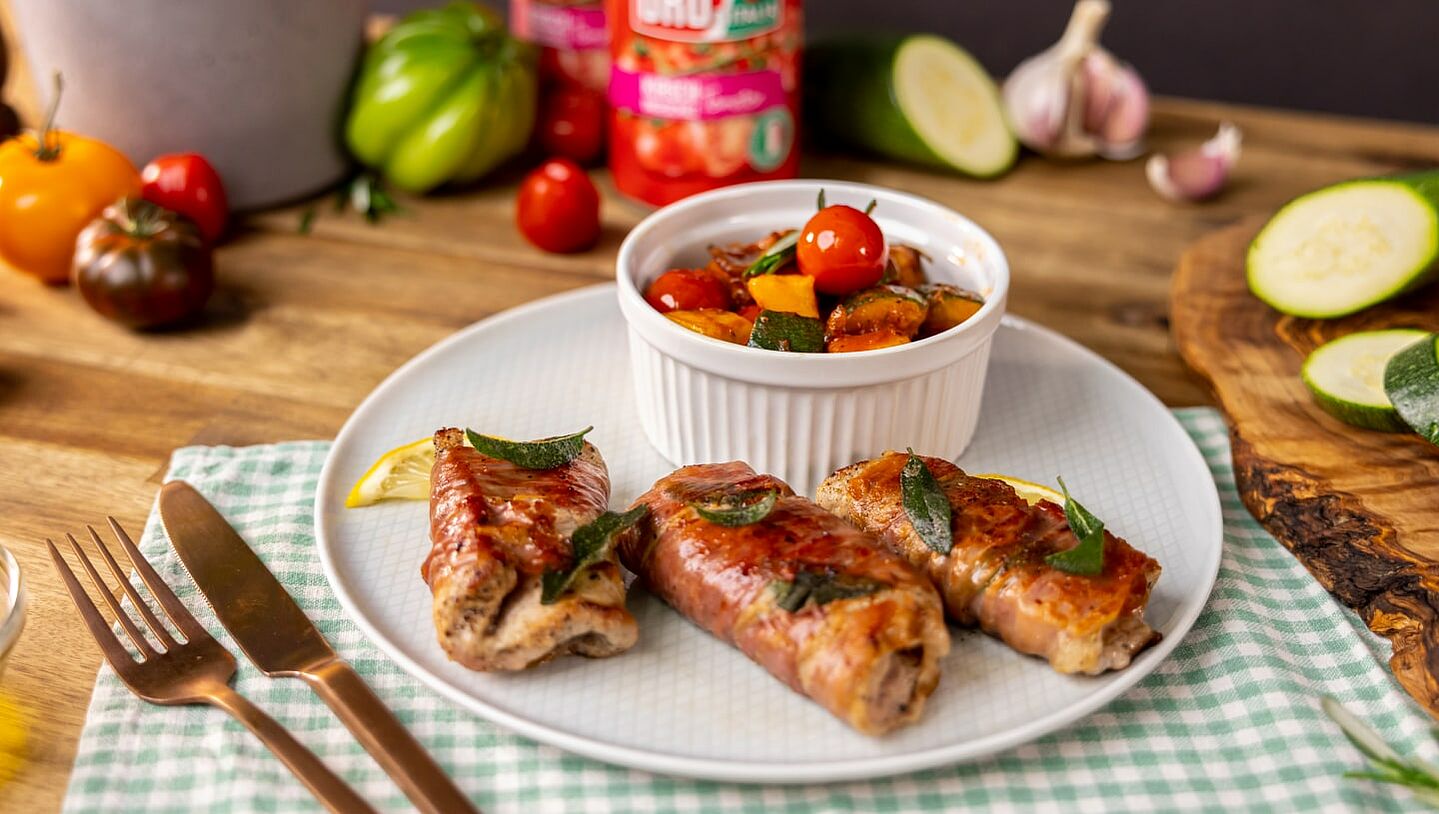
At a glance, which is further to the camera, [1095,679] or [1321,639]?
[1321,639]

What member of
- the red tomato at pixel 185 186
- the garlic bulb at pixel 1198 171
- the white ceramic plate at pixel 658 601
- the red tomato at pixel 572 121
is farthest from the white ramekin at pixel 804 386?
the red tomato at pixel 185 186

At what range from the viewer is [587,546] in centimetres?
221

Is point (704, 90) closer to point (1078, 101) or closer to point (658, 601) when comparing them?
point (1078, 101)

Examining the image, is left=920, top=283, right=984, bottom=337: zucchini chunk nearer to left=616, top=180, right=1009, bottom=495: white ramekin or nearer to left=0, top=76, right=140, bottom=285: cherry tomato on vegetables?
left=616, top=180, right=1009, bottom=495: white ramekin

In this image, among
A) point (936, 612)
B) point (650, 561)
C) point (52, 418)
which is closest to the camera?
point (936, 612)

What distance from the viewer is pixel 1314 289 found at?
10.7ft

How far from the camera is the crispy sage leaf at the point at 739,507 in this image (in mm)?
2248

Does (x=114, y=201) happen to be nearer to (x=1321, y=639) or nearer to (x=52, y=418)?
(x=52, y=418)

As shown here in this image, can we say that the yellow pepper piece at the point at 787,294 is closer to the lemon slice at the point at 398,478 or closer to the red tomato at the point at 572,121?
the lemon slice at the point at 398,478

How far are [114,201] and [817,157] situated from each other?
2.31 m

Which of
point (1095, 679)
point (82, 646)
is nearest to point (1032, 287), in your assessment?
point (1095, 679)

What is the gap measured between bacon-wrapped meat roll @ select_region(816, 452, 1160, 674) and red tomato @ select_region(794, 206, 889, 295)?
0.54 m

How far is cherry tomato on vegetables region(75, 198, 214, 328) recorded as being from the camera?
3301 mm

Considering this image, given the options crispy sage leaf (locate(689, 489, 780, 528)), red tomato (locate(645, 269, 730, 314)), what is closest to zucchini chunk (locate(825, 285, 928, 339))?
red tomato (locate(645, 269, 730, 314))
